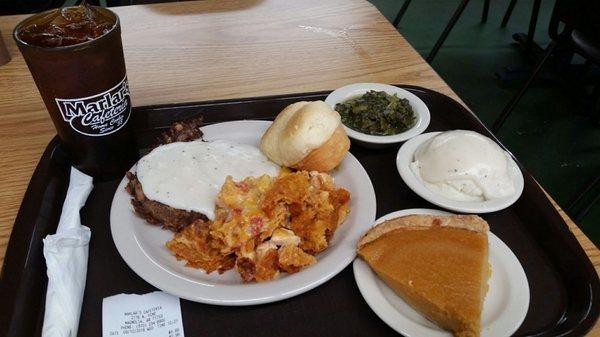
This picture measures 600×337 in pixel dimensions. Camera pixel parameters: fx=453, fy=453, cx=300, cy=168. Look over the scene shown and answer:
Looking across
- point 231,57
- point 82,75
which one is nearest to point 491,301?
point 82,75

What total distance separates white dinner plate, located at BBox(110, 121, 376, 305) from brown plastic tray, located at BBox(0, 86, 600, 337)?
62 mm

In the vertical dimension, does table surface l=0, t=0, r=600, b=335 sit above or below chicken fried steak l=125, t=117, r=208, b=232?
below

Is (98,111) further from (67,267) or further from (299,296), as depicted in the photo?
(299,296)

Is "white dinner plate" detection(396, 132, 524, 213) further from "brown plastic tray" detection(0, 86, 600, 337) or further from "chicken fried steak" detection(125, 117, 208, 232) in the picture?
"chicken fried steak" detection(125, 117, 208, 232)

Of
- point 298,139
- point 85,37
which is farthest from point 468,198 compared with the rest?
point 85,37

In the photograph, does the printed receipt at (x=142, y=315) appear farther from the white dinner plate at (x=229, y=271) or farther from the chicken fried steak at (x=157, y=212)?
the chicken fried steak at (x=157, y=212)

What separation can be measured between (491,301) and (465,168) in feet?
1.32

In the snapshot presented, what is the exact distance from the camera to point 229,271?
1141mm

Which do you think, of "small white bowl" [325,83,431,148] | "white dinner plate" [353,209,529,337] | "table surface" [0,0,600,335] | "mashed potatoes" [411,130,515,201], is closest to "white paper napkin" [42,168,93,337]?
"table surface" [0,0,600,335]

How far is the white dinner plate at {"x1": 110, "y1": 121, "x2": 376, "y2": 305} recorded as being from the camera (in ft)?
3.32

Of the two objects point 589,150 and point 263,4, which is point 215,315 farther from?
point 589,150

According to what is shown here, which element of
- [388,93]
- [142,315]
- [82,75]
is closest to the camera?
[142,315]

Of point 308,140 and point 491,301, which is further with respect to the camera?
point 308,140

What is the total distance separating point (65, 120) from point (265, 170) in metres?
0.55
